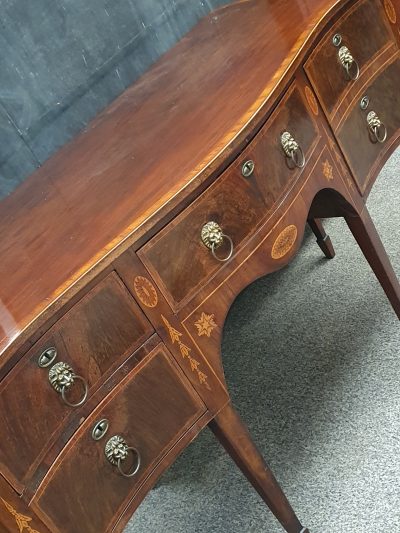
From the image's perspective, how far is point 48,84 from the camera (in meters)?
1.58

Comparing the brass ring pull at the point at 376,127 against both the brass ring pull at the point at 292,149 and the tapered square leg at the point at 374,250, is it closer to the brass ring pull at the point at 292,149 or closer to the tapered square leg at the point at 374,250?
the tapered square leg at the point at 374,250

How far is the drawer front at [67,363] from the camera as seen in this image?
2.95ft

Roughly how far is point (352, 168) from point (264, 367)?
0.66 m

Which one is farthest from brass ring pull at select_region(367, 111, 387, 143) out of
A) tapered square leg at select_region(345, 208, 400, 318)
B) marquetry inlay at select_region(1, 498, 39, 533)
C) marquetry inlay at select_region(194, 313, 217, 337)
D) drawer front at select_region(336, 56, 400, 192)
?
marquetry inlay at select_region(1, 498, 39, 533)

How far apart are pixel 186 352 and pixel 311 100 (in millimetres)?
536

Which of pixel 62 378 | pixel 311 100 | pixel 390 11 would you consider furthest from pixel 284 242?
pixel 390 11

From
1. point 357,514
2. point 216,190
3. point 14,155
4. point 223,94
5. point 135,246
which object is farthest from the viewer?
point 14,155

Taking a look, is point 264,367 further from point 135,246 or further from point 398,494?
point 135,246

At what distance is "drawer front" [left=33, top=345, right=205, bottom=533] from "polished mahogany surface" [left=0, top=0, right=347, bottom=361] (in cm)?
20

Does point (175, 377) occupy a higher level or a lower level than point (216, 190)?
lower

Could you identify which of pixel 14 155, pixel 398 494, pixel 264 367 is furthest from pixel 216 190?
pixel 264 367

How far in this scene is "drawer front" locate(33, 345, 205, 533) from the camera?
0.98m

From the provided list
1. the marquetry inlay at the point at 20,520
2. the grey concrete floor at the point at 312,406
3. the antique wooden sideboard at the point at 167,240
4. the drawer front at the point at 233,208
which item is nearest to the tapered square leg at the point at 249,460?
the antique wooden sideboard at the point at 167,240

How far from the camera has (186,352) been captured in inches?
43.6
